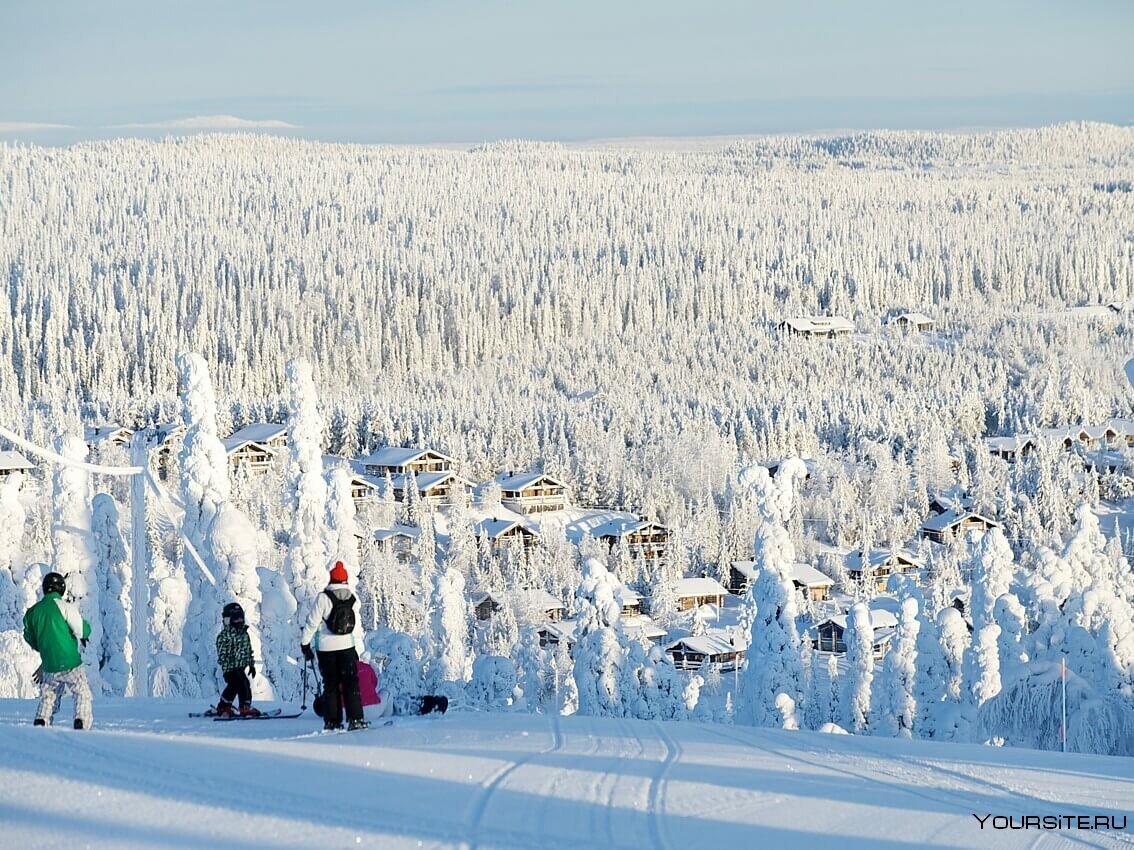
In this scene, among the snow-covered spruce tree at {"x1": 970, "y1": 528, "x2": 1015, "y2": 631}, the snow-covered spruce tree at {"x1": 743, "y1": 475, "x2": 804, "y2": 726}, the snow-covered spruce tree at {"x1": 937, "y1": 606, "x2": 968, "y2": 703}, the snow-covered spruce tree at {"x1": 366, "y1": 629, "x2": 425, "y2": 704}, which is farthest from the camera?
the snow-covered spruce tree at {"x1": 970, "y1": 528, "x2": 1015, "y2": 631}

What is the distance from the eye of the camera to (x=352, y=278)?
487 ft

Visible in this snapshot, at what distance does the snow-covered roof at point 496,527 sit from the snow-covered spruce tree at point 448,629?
2539 cm

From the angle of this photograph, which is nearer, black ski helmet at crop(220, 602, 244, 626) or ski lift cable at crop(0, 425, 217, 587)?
black ski helmet at crop(220, 602, 244, 626)

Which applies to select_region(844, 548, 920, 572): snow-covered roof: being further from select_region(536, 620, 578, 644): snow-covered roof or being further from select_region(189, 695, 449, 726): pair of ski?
select_region(189, 695, 449, 726): pair of ski

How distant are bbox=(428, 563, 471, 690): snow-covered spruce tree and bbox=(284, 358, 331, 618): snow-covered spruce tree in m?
9.78

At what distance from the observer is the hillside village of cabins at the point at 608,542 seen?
46438mm

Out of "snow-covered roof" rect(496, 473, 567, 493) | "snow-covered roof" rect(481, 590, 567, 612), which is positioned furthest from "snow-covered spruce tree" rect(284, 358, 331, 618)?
"snow-covered roof" rect(496, 473, 567, 493)

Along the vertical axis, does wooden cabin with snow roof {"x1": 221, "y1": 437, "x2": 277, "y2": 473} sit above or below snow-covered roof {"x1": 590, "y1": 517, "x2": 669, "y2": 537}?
above

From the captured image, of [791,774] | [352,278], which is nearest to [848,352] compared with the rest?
[352,278]

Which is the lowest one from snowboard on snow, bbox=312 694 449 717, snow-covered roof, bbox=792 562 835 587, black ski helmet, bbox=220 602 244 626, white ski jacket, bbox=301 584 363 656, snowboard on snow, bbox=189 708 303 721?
snow-covered roof, bbox=792 562 835 587

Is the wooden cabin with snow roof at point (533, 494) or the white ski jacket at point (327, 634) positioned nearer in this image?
the white ski jacket at point (327, 634)

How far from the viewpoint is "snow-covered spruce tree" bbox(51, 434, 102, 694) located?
19641 mm

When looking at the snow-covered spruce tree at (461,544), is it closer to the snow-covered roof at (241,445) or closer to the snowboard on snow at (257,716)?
the snow-covered roof at (241,445)

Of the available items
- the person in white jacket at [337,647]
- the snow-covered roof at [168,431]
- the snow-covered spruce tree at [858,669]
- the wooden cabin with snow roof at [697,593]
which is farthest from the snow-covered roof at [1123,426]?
the person in white jacket at [337,647]
